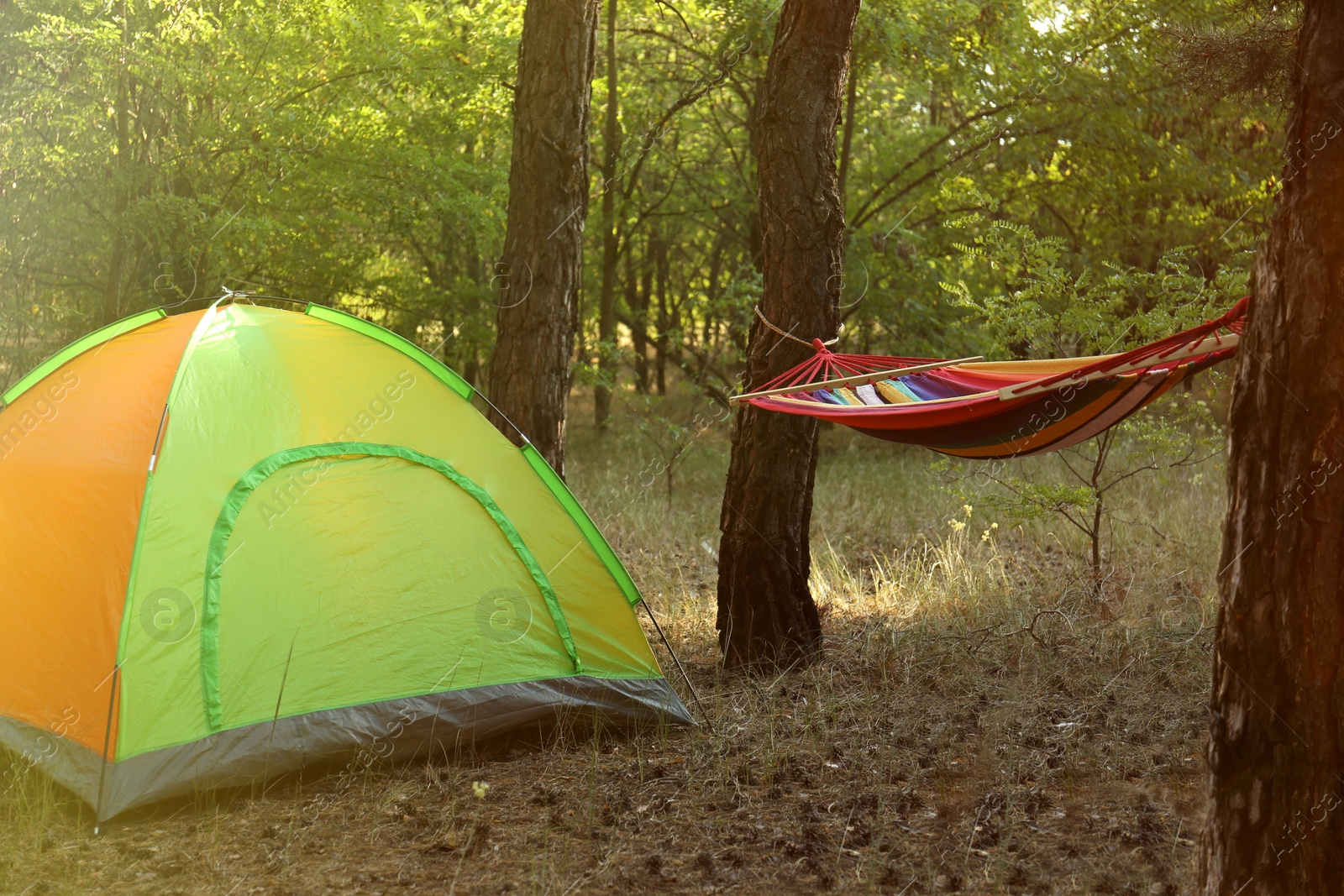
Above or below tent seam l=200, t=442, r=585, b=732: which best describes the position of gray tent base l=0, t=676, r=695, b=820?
below

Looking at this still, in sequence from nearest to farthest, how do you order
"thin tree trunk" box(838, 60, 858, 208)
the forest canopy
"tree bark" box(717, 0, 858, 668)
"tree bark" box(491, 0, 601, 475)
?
"tree bark" box(717, 0, 858, 668) → "tree bark" box(491, 0, 601, 475) → the forest canopy → "thin tree trunk" box(838, 60, 858, 208)

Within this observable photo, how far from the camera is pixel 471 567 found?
357cm

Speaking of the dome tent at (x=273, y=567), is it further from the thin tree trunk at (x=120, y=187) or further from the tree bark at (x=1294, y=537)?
the thin tree trunk at (x=120, y=187)

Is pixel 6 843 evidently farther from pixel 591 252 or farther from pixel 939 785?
pixel 591 252

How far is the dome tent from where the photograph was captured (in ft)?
9.98

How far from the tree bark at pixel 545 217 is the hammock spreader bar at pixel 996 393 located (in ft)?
4.31

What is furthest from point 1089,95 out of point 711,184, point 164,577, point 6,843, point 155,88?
point 6,843

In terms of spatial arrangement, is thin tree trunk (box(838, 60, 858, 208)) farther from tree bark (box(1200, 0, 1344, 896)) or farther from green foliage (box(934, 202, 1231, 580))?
tree bark (box(1200, 0, 1344, 896))

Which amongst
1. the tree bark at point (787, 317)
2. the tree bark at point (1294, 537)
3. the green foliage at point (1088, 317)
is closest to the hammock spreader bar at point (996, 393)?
the tree bark at point (787, 317)

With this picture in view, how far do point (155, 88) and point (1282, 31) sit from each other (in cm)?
760

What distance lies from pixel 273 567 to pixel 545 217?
228 centimetres

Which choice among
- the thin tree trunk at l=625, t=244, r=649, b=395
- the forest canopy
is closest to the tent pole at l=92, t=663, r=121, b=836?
the forest canopy

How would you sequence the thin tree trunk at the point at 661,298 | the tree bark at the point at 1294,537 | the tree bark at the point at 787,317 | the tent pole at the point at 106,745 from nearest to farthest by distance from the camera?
the tree bark at the point at 1294,537 < the tent pole at the point at 106,745 < the tree bark at the point at 787,317 < the thin tree trunk at the point at 661,298

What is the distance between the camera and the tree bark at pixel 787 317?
13.6 ft
